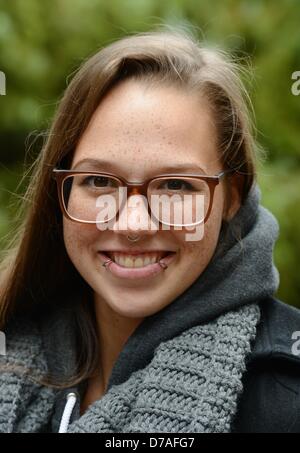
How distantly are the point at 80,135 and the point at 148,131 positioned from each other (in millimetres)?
170

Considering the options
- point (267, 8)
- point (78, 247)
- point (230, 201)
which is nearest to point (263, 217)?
point (230, 201)

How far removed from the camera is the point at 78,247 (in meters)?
1.71

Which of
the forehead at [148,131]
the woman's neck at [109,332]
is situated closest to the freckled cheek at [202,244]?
the forehead at [148,131]


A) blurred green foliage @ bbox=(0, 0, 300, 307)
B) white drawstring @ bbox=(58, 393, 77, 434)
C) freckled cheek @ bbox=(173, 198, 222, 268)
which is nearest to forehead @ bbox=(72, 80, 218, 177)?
freckled cheek @ bbox=(173, 198, 222, 268)

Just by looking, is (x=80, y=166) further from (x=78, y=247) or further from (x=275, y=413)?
(x=275, y=413)

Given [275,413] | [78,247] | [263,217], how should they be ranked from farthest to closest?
[263,217] < [78,247] < [275,413]

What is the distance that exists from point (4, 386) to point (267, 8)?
2.06m

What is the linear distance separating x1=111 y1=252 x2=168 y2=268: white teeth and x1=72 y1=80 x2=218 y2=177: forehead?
0.16 metres

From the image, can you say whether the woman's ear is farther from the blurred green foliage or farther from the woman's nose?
the blurred green foliage

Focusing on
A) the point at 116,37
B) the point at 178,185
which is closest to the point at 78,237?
the point at 178,185

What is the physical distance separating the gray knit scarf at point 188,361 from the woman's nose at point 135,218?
0.55 ft

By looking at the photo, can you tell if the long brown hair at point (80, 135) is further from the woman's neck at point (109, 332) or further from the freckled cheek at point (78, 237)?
the freckled cheek at point (78, 237)

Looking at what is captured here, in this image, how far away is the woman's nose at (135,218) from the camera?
1.61 metres

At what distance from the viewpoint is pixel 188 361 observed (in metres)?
1.63
